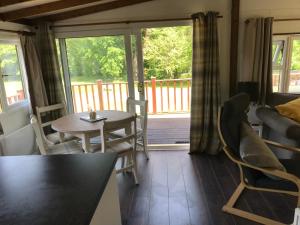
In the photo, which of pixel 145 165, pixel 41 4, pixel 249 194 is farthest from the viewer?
pixel 145 165

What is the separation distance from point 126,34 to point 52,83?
126 centimetres

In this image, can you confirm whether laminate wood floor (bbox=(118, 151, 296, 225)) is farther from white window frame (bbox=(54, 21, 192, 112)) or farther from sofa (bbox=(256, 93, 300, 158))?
white window frame (bbox=(54, 21, 192, 112))

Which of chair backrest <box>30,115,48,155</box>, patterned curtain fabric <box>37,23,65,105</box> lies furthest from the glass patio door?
chair backrest <box>30,115,48,155</box>

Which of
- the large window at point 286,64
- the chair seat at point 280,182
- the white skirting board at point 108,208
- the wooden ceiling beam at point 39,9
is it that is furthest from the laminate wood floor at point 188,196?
the wooden ceiling beam at point 39,9

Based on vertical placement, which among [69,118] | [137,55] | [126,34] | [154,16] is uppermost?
[154,16]

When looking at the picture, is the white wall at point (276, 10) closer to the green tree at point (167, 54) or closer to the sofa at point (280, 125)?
the sofa at point (280, 125)

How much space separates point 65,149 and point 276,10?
10.4 ft

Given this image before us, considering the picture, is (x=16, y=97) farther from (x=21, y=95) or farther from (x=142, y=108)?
(x=142, y=108)

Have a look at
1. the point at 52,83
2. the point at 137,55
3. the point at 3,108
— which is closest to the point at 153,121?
the point at 137,55

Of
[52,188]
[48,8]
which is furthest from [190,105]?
[52,188]

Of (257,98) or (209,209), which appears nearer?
(209,209)

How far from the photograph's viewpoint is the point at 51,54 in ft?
11.1

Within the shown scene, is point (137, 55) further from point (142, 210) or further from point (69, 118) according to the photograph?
point (142, 210)

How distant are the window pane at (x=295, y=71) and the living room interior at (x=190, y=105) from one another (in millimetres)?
16
